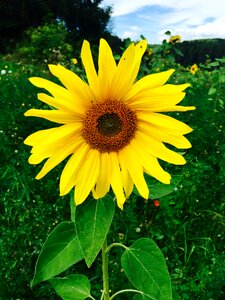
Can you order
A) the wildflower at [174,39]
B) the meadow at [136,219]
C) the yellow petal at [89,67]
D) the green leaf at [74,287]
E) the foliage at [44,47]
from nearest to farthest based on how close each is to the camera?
the yellow petal at [89,67]
the green leaf at [74,287]
the meadow at [136,219]
the wildflower at [174,39]
the foliage at [44,47]

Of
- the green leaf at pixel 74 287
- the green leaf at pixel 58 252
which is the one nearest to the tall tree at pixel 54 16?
the green leaf at pixel 74 287

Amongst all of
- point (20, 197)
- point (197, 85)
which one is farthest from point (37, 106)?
point (197, 85)

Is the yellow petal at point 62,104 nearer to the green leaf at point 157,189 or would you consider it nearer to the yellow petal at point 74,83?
the yellow petal at point 74,83

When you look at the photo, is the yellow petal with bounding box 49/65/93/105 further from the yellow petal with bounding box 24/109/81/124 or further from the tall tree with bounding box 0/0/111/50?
the tall tree with bounding box 0/0/111/50

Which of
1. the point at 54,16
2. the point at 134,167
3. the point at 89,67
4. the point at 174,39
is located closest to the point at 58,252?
the point at 134,167

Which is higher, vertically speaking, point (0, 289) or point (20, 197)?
point (20, 197)

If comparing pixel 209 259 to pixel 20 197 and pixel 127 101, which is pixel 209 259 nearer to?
pixel 20 197
